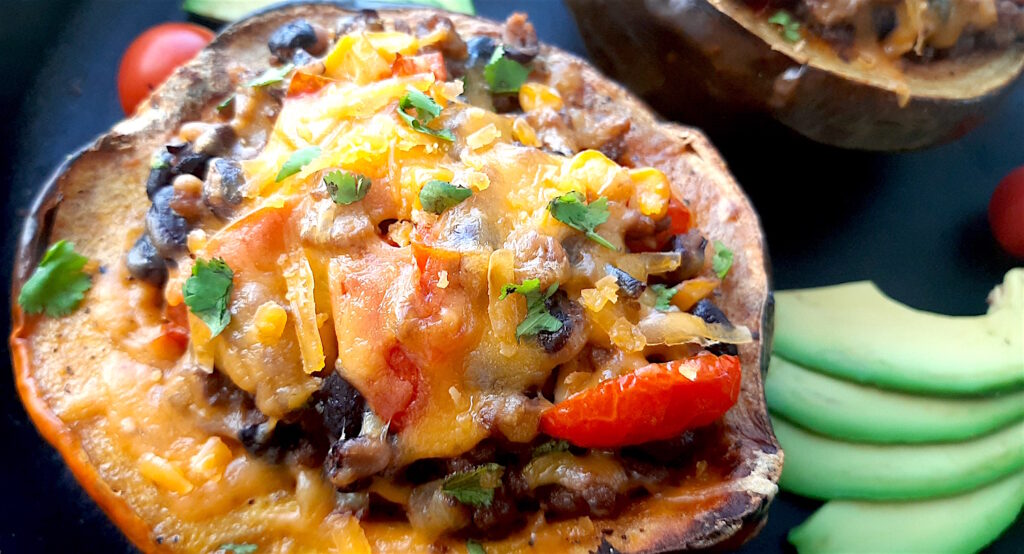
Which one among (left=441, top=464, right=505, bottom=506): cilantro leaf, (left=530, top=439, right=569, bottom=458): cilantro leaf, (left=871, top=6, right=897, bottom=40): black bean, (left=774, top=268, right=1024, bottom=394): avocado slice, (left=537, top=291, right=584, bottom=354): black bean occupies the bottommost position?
(left=774, top=268, right=1024, bottom=394): avocado slice

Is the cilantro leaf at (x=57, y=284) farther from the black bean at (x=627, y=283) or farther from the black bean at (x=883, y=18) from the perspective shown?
the black bean at (x=883, y=18)

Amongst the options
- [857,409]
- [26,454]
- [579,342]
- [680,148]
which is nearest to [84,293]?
[26,454]

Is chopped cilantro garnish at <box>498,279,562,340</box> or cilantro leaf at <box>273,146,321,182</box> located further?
cilantro leaf at <box>273,146,321,182</box>

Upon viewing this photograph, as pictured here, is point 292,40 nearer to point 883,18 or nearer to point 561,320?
point 561,320

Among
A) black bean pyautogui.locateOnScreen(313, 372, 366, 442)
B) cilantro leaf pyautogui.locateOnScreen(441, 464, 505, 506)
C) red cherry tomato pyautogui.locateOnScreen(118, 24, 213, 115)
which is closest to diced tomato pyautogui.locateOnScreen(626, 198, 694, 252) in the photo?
cilantro leaf pyautogui.locateOnScreen(441, 464, 505, 506)

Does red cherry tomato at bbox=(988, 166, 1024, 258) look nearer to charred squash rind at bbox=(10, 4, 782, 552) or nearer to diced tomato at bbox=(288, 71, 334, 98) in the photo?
charred squash rind at bbox=(10, 4, 782, 552)

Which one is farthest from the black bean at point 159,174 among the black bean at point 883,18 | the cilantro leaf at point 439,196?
the black bean at point 883,18

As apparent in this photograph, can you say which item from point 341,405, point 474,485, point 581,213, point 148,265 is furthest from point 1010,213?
point 148,265

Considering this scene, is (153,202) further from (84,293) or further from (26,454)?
(26,454)
